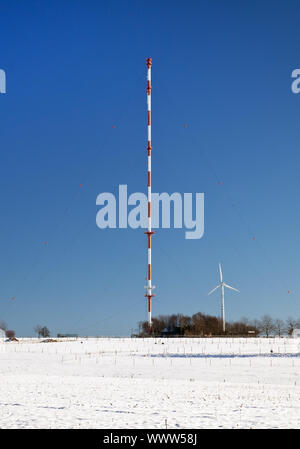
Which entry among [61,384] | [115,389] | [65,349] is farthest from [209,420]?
[65,349]

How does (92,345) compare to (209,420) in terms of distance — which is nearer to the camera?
(209,420)

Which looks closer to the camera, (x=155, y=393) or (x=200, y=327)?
(x=155, y=393)

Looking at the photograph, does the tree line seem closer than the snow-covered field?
No

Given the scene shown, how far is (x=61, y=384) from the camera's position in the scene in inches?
1137

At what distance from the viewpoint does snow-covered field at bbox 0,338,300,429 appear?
16911 mm

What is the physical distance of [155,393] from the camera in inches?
967

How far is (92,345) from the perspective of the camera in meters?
69.9

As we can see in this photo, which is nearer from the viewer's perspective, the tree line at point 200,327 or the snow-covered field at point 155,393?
the snow-covered field at point 155,393

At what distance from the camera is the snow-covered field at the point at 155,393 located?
55.5 ft

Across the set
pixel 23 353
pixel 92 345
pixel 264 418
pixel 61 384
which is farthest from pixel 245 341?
pixel 264 418
